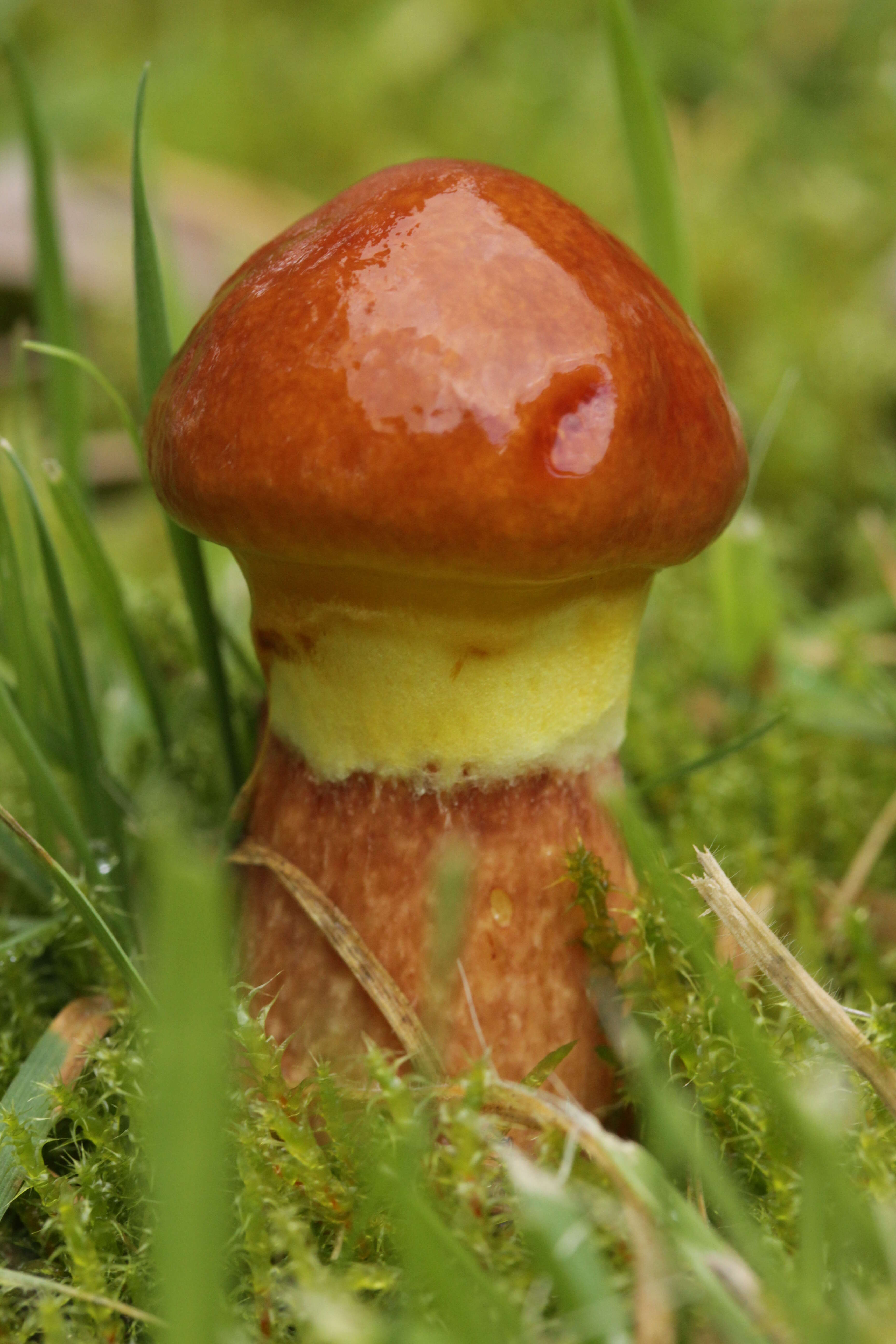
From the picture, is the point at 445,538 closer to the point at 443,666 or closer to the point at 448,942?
the point at 443,666

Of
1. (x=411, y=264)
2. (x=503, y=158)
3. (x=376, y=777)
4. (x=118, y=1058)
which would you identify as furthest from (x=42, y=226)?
(x=503, y=158)

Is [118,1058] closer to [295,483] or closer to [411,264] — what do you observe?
[295,483]

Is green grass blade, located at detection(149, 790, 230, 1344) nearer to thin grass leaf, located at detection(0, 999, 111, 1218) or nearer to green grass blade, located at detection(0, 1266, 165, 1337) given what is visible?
green grass blade, located at detection(0, 1266, 165, 1337)

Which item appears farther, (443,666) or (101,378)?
(101,378)

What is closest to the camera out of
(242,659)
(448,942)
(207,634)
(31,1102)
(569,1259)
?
(569,1259)

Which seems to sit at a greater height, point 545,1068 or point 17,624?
point 17,624

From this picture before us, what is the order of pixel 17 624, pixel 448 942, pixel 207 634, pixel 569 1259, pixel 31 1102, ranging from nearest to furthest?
pixel 569 1259 → pixel 448 942 → pixel 31 1102 → pixel 17 624 → pixel 207 634

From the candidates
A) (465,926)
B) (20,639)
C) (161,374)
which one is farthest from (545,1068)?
(161,374)
